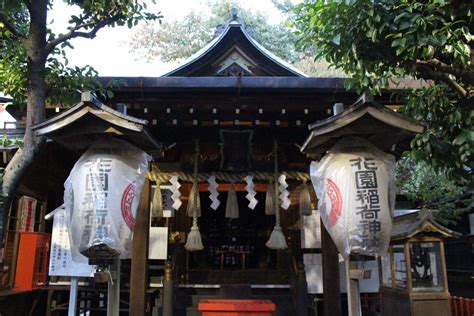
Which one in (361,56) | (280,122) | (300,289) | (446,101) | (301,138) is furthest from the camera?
(300,289)

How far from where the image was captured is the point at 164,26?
3127cm

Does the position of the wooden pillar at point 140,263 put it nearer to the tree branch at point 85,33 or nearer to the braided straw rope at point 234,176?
the braided straw rope at point 234,176

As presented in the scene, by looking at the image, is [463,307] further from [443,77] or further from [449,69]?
[449,69]

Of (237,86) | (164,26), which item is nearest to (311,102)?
(237,86)

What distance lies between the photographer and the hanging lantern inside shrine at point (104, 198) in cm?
429

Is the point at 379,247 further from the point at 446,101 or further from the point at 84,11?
the point at 84,11

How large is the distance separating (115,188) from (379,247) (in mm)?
2908

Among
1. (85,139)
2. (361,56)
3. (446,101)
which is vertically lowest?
(85,139)

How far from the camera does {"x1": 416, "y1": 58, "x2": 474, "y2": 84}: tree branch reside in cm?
455

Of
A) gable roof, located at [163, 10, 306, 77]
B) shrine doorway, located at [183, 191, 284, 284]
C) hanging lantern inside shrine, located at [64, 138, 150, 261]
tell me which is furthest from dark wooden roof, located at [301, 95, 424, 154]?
shrine doorway, located at [183, 191, 284, 284]

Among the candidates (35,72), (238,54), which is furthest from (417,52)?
(238,54)

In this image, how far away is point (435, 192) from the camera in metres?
12.5

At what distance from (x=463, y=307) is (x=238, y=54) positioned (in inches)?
317

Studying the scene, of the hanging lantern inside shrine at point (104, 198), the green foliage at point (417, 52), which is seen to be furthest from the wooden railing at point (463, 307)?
the hanging lantern inside shrine at point (104, 198)
